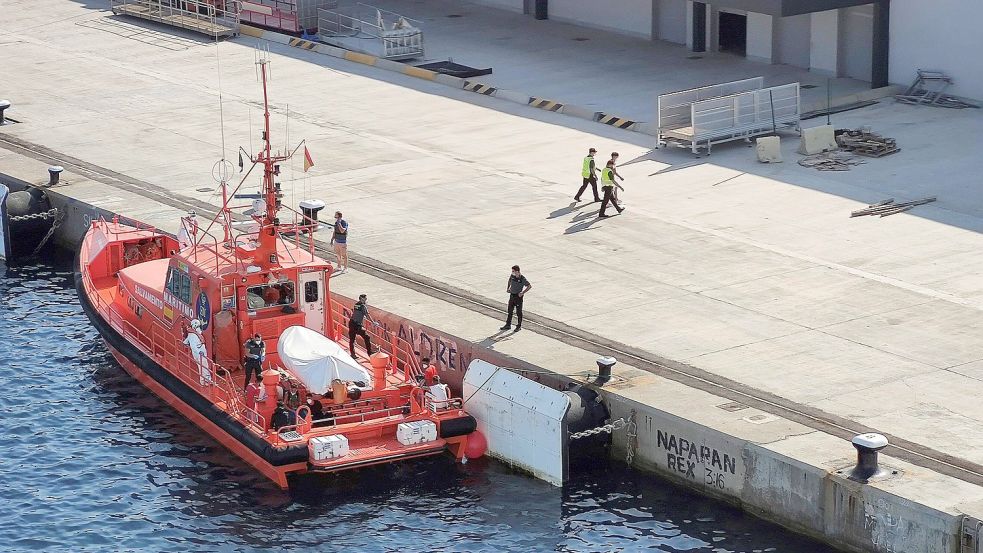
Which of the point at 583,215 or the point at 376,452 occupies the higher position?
the point at 583,215

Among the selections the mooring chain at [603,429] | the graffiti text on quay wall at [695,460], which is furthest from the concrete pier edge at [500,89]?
the graffiti text on quay wall at [695,460]

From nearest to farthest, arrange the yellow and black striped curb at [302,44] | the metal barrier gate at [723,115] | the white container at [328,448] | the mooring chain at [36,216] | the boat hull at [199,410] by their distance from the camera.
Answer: the white container at [328,448] < the boat hull at [199,410] < the mooring chain at [36,216] < the metal barrier gate at [723,115] < the yellow and black striped curb at [302,44]

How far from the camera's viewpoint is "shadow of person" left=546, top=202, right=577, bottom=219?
118 ft

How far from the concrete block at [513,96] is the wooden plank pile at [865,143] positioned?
9.48m

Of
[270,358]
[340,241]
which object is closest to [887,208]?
[340,241]

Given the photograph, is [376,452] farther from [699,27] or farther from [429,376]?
[699,27]

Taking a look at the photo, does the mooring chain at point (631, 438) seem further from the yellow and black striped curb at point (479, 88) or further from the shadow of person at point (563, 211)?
the yellow and black striped curb at point (479, 88)

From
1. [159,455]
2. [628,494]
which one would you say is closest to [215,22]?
[159,455]

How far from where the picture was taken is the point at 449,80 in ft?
162

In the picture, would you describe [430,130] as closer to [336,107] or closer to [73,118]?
[336,107]

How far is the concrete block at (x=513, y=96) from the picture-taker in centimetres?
4659

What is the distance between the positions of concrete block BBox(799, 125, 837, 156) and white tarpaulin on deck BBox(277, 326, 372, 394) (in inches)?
674

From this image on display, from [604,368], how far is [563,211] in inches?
424

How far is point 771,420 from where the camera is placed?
24.4 m
